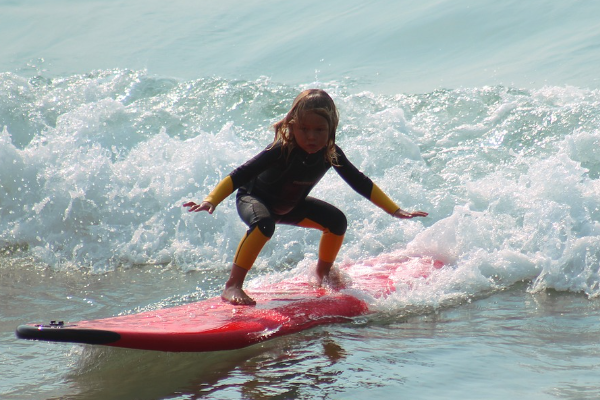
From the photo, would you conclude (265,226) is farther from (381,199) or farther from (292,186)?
(381,199)

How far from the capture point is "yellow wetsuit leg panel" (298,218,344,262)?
461cm

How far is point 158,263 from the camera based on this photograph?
595cm

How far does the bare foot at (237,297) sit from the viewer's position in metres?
4.11

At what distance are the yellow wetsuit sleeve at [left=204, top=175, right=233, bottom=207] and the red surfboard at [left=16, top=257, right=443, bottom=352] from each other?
0.61 meters

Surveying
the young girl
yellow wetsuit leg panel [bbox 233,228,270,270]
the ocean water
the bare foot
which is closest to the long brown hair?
the young girl

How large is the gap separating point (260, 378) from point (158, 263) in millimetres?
2937

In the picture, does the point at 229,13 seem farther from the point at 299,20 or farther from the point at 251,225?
the point at 251,225

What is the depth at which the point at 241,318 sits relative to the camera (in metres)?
3.87

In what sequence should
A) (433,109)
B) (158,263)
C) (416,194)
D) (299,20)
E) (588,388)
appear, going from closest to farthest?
(588,388)
(158,263)
(416,194)
(433,109)
(299,20)

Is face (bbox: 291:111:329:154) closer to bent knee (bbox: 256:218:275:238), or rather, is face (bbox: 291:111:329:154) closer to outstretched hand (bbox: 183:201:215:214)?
bent knee (bbox: 256:218:275:238)

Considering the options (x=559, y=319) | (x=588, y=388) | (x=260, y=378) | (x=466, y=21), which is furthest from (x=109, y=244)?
(x=466, y=21)

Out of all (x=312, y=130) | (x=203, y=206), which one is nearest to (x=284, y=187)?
(x=312, y=130)

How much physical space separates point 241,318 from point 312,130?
44.1 inches

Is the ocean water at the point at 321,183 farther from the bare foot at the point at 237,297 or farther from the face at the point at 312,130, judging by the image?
the face at the point at 312,130
